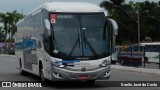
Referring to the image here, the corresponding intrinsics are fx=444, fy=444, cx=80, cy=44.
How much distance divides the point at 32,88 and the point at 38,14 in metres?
3.60

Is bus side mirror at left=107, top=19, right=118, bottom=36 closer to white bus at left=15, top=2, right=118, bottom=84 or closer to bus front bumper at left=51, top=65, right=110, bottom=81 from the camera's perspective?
white bus at left=15, top=2, right=118, bottom=84

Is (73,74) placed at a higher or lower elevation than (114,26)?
lower

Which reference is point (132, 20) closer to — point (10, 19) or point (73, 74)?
point (10, 19)

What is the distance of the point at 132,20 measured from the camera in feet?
372

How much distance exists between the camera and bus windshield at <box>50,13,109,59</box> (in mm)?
16422

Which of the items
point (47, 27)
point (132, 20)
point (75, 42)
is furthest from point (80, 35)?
point (132, 20)

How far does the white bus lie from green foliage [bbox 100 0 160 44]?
90.9 m

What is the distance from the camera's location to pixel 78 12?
666 inches

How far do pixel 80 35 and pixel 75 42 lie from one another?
1.17ft

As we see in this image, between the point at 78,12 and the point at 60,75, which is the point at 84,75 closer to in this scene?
the point at 60,75

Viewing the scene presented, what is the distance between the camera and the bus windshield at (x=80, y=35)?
16422 millimetres

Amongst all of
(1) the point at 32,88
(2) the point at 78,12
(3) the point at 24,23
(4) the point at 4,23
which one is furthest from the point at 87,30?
(4) the point at 4,23

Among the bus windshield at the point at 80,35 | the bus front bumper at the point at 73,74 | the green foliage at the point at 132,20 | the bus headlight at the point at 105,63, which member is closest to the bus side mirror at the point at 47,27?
the bus windshield at the point at 80,35

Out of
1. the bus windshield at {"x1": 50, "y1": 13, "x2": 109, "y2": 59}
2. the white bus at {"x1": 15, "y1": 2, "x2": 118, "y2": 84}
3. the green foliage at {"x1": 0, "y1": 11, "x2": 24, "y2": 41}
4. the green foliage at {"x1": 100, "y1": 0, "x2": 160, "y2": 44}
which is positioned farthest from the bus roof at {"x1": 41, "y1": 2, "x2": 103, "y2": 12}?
the green foliage at {"x1": 0, "y1": 11, "x2": 24, "y2": 41}
